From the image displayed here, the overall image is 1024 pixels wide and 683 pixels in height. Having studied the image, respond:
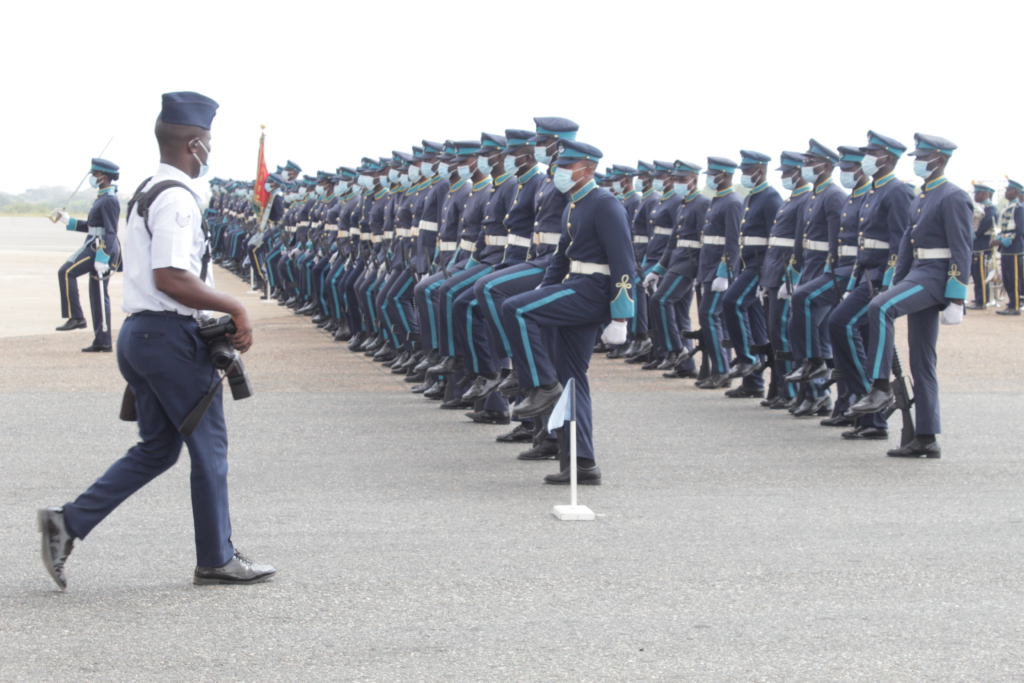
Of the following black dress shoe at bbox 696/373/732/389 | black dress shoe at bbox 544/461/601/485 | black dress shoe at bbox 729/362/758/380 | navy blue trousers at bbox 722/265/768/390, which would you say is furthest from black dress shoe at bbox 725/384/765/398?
black dress shoe at bbox 544/461/601/485

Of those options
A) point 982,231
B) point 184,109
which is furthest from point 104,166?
point 982,231

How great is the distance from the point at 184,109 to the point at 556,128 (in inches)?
159

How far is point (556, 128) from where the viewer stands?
884cm

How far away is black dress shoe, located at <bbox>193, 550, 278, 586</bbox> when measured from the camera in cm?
510

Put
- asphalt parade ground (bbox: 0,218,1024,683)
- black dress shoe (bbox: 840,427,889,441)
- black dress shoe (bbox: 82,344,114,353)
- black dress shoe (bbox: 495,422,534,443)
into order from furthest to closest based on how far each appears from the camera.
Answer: black dress shoe (bbox: 82,344,114,353), black dress shoe (bbox: 840,427,889,441), black dress shoe (bbox: 495,422,534,443), asphalt parade ground (bbox: 0,218,1024,683)

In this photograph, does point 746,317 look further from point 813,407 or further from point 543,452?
point 543,452

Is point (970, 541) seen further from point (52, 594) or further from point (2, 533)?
point (2, 533)

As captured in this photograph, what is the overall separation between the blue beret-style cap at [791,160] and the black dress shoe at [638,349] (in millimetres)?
4083

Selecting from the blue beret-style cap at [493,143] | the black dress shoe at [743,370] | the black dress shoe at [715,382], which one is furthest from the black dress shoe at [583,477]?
the black dress shoe at [715,382]

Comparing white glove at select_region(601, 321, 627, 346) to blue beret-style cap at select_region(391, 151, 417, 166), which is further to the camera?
blue beret-style cap at select_region(391, 151, 417, 166)

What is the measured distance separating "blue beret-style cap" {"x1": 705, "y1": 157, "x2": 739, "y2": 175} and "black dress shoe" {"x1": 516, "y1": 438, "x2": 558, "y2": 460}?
558 centimetres

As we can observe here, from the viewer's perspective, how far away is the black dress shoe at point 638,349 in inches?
610

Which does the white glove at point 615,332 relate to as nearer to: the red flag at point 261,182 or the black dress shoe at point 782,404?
the black dress shoe at point 782,404

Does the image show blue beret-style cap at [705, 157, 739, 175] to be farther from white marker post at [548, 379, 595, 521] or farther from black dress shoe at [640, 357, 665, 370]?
white marker post at [548, 379, 595, 521]
